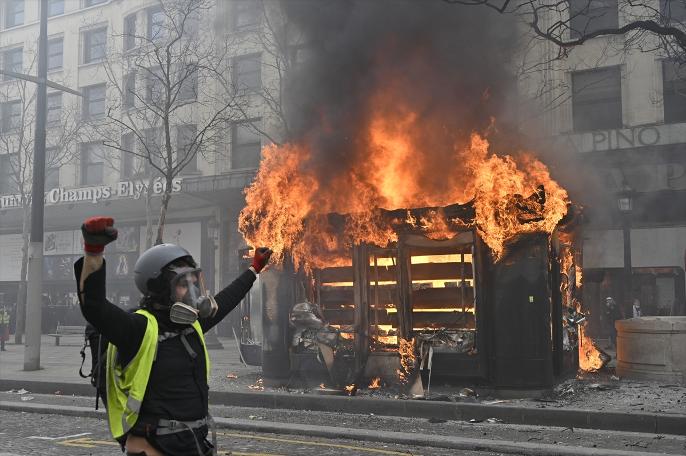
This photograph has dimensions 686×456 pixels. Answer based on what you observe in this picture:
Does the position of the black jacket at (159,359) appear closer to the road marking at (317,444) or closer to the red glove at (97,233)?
the red glove at (97,233)

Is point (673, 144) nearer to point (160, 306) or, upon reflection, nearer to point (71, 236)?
point (160, 306)

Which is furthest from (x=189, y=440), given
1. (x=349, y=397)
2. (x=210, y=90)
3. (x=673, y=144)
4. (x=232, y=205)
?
(x=232, y=205)

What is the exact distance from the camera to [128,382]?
2.82m

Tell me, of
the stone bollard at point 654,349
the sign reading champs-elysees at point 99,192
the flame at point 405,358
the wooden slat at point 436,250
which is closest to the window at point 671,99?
the stone bollard at point 654,349

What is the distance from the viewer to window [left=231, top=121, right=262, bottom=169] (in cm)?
2473

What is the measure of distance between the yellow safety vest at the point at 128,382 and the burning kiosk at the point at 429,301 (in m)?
7.15

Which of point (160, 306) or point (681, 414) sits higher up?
point (160, 306)

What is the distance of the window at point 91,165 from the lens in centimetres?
2891

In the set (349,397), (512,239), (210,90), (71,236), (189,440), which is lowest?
(349,397)

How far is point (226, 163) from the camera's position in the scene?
25.1 metres

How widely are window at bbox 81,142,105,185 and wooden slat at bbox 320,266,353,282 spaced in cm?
2065

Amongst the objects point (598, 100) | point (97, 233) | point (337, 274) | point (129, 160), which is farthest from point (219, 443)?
point (129, 160)

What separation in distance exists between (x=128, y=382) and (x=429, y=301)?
7538 millimetres

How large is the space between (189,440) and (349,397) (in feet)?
21.7
